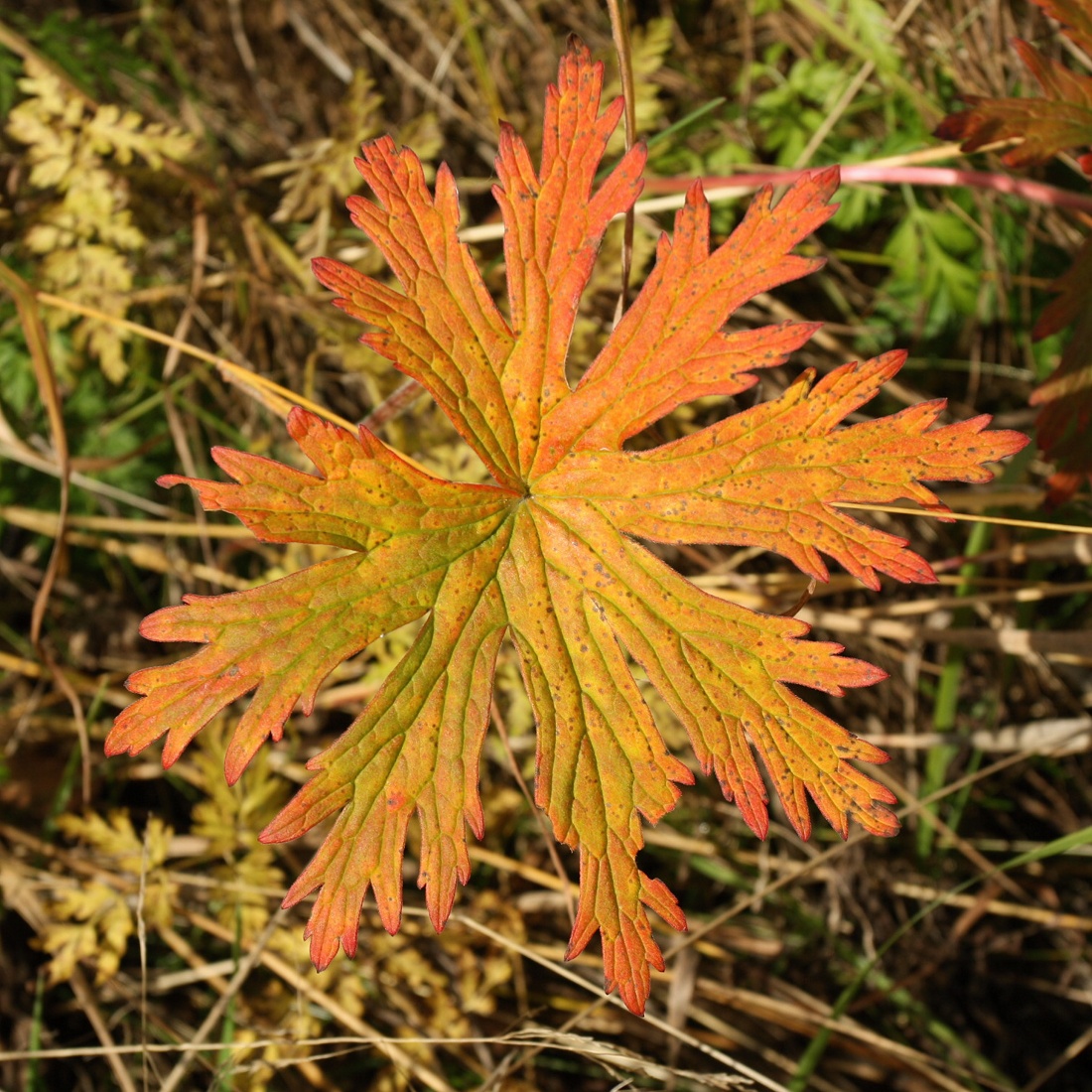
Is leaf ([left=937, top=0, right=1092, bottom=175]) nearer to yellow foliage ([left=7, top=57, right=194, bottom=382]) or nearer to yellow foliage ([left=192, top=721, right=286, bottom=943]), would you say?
yellow foliage ([left=7, top=57, right=194, bottom=382])

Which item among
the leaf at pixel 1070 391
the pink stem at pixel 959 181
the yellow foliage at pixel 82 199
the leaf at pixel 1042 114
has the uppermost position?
the yellow foliage at pixel 82 199

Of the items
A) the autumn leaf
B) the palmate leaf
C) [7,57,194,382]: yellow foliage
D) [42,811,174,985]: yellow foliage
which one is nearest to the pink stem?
the autumn leaf

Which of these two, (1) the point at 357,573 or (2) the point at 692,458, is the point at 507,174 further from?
(1) the point at 357,573

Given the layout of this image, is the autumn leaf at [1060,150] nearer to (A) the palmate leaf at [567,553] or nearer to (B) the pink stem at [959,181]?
(B) the pink stem at [959,181]

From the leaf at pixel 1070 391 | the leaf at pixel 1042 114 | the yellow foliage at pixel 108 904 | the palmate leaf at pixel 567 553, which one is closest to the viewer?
the palmate leaf at pixel 567 553

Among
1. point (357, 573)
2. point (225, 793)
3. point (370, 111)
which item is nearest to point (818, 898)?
point (225, 793)

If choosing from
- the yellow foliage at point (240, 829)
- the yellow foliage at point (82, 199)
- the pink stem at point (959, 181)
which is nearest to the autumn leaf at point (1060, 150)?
the pink stem at point (959, 181)

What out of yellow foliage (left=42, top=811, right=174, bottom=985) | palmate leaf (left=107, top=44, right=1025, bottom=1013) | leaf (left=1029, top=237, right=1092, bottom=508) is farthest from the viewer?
yellow foliage (left=42, top=811, right=174, bottom=985)
